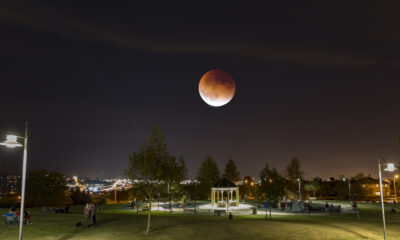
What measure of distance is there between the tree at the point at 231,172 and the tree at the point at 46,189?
187 feet

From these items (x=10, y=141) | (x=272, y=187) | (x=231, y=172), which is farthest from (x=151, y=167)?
(x=231, y=172)

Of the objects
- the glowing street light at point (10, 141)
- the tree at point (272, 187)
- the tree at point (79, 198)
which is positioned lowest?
the tree at point (79, 198)

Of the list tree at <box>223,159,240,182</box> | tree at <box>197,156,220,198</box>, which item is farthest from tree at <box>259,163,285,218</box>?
tree at <box>223,159,240,182</box>

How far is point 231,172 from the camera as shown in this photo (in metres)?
107

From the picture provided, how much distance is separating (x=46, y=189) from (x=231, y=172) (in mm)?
63702

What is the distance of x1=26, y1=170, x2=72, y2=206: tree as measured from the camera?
186 ft

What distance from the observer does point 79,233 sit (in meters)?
19.8

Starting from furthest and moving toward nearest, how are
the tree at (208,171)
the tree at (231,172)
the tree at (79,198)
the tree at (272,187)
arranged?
the tree at (231,172)
the tree at (208,171)
the tree at (79,198)
the tree at (272,187)

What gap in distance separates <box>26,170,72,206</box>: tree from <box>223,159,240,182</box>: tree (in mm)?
57102

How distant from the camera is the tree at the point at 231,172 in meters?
107

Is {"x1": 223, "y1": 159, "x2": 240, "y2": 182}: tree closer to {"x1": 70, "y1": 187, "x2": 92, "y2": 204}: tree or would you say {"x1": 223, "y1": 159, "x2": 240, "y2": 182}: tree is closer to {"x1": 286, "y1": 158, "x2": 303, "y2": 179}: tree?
{"x1": 286, "y1": 158, "x2": 303, "y2": 179}: tree

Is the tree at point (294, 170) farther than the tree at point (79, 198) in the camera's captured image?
Yes

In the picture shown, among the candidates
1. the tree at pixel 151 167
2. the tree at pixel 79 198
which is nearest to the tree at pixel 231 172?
the tree at pixel 79 198

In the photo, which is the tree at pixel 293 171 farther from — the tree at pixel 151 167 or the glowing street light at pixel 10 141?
the glowing street light at pixel 10 141
